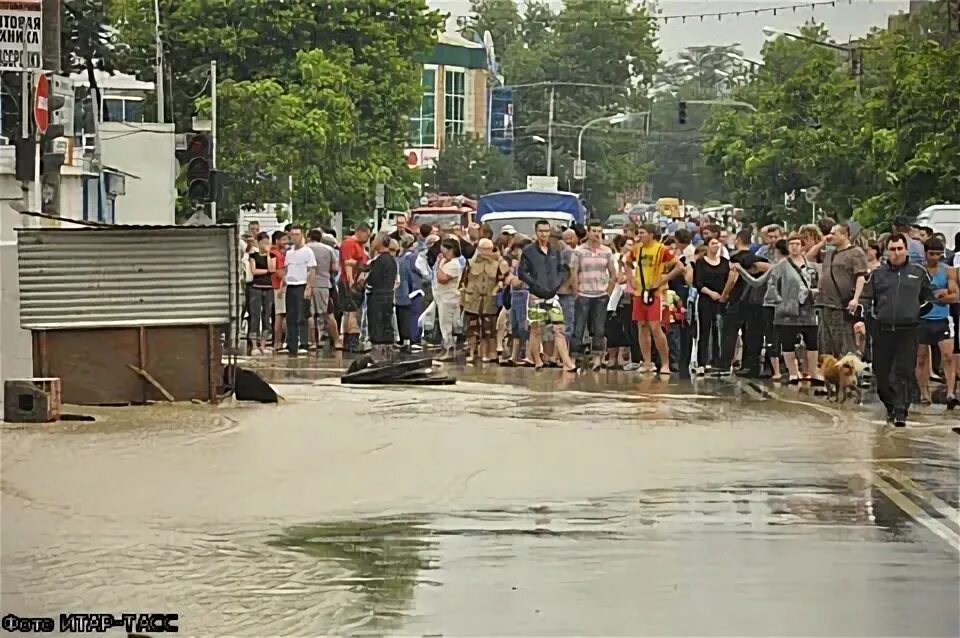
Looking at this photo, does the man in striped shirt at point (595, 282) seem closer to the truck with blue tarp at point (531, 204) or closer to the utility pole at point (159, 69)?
the utility pole at point (159, 69)

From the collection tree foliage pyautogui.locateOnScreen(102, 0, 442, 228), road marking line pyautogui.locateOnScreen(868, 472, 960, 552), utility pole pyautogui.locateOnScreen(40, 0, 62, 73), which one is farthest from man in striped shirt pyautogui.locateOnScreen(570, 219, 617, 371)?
tree foliage pyautogui.locateOnScreen(102, 0, 442, 228)

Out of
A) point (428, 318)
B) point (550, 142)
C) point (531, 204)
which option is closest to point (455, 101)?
point (550, 142)

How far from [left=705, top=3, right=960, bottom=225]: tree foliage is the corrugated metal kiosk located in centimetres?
1783

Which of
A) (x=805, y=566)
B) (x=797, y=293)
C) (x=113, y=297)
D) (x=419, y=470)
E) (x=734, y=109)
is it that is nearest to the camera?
(x=805, y=566)

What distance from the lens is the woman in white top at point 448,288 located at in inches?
919

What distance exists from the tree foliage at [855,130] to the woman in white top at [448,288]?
36.8 feet

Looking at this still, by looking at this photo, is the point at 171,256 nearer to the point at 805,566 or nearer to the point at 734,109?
the point at 805,566

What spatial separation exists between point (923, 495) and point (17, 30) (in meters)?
8.91

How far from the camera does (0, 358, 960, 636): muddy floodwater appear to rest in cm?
843

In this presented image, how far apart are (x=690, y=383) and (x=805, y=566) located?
35.2ft

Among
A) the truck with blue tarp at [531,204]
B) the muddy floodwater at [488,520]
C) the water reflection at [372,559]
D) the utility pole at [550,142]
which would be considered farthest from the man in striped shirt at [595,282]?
the utility pole at [550,142]

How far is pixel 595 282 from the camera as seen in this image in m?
21.8

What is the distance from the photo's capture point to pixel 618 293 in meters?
21.5

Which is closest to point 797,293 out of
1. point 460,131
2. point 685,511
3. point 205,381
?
point 205,381
